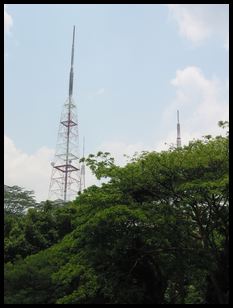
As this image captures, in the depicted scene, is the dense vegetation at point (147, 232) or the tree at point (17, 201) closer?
the dense vegetation at point (147, 232)

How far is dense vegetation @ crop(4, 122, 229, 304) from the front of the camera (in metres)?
14.4

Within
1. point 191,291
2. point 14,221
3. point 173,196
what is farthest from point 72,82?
point 173,196

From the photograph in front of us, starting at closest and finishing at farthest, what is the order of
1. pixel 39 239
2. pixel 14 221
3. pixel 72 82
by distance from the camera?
pixel 39 239 < pixel 14 221 < pixel 72 82

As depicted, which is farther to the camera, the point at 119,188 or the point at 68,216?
the point at 68,216

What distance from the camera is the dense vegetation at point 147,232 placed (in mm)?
14438

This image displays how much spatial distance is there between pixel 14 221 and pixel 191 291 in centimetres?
1005

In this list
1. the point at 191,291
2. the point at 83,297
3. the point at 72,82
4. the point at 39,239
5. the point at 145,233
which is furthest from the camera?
the point at 72,82

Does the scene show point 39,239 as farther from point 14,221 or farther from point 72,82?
point 72,82

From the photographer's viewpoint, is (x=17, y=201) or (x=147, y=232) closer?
(x=147, y=232)

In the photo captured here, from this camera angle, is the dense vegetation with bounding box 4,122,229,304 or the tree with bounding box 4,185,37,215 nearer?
the dense vegetation with bounding box 4,122,229,304

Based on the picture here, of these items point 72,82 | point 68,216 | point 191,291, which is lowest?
point 191,291

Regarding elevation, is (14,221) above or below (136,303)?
above

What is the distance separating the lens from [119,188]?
1565cm

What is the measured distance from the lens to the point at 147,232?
14.6 meters
